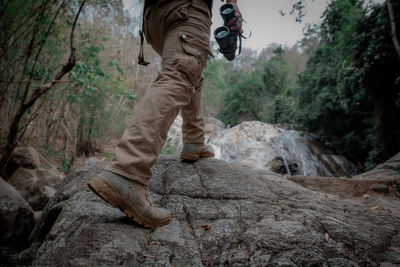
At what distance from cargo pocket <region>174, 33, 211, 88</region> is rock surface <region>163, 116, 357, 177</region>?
498 cm

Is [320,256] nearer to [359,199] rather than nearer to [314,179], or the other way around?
[359,199]

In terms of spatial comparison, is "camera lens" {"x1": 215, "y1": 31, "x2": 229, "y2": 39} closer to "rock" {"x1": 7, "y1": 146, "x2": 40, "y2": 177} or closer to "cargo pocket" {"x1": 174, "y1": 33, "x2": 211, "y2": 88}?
"cargo pocket" {"x1": 174, "y1": 33, "x2": 211, "y2": 88}

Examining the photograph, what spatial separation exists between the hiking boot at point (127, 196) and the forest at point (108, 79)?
2145 millimetres

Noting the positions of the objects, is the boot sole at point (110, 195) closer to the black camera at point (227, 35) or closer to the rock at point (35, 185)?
the black camera at point (227, 35)

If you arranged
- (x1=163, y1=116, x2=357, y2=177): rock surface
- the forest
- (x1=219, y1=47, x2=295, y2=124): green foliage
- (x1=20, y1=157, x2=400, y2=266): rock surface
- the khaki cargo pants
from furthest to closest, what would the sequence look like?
1. (x1=219, y1=47, x2=295, y2=124): green foliage
2. (x1=163, y1=116, x2=357, y2=177): rock surface
3. the forest
4. the khaki cargo pants
5. (x1=20, y1=157, x2=400, y2=266): rock surface

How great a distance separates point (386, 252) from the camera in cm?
111

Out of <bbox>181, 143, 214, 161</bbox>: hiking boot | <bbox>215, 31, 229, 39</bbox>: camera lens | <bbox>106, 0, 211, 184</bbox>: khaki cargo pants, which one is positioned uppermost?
<bbox>215, 31, 229, 39</bbox>: camera lens

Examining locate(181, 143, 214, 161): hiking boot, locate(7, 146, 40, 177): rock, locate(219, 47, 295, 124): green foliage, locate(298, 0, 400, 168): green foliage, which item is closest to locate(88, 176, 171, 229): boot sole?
locate(181, 143, 214, 161): hiking boot

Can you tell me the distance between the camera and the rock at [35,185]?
288 centimetres

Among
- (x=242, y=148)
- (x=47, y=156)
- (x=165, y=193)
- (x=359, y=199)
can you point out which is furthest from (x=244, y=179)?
(x=242, y=148)

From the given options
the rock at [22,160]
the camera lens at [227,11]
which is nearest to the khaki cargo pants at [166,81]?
the camera lens at [227,11]

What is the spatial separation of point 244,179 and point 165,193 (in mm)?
660

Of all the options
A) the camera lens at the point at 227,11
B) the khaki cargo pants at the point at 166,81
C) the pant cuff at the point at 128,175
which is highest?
the camera lens at the point at 227,11

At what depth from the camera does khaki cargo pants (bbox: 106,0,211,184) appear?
109 centimetres
